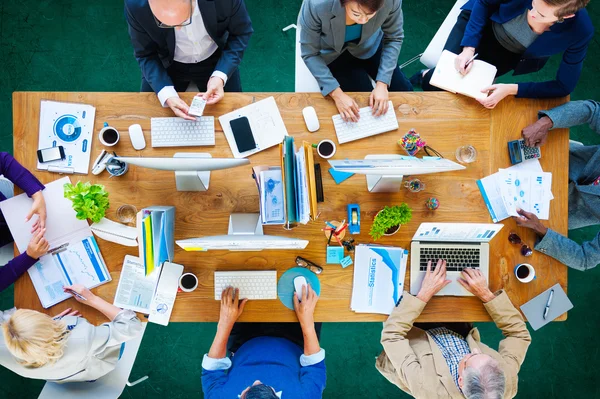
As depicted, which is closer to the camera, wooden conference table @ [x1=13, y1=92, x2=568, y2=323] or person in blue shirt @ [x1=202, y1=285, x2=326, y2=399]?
person in blue shirt @ [x1=202, y1=285, x2=326, y2=399]

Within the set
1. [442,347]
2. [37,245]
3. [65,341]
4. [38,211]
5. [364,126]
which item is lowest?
[442,347]

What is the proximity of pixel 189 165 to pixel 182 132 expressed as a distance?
411mm

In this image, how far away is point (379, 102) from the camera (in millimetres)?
2121

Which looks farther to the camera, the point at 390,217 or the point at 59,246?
the point at 59,246

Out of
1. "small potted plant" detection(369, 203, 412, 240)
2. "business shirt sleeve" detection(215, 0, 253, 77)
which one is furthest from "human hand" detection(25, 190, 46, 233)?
"small potted plant" detection(369, 203, 412, 240)

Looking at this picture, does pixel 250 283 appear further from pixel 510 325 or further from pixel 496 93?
pixel 496 93

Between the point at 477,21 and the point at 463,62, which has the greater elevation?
the point at 477,21

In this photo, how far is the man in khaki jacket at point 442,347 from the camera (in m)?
1.93

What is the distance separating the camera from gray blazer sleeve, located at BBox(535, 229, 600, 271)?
2.07m

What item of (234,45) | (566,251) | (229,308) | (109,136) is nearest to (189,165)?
(109,136)

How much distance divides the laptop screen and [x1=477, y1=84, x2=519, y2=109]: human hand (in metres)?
0.57

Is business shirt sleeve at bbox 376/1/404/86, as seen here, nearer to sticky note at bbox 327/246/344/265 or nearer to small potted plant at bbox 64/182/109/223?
sticky note at bbox 327/246/344/265

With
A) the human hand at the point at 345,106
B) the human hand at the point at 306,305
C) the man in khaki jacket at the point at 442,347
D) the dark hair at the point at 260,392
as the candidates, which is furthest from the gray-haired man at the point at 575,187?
the dark hair at the point at 260,392

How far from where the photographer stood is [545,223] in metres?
2.15
